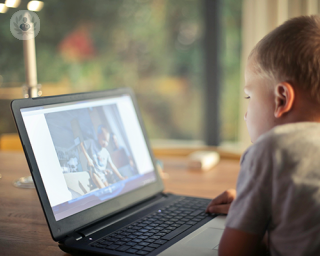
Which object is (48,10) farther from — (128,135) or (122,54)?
(128,135)

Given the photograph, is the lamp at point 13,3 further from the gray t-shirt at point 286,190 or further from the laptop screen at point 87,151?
the gray t-shirt at point 286,190

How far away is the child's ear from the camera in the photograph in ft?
1.83

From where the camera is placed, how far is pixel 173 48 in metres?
3.29

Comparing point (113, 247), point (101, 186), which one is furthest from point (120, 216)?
point (113, 247)

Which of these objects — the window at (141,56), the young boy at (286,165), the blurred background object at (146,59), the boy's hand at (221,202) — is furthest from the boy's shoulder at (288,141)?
the window at (141,56)

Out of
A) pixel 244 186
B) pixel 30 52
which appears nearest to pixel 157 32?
pixel 30 52

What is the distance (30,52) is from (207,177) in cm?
75

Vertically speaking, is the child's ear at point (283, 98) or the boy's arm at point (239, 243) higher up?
the child's ear at point (283, 98)

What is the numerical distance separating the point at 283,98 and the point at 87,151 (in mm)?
469

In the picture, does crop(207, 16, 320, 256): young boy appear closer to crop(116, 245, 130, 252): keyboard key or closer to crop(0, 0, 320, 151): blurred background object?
crop(116, 245, 130, 252): keyboard key

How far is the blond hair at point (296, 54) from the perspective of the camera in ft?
1.78

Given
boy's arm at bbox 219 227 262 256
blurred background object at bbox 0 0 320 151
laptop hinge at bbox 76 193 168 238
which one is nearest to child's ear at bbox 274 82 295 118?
boy's arm at bbox 219 227 262 256

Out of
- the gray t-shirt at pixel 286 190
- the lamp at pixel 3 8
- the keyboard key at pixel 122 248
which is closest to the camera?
the gray t-shirt at pixel 286 190

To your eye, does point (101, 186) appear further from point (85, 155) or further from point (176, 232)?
point (176, 232)
